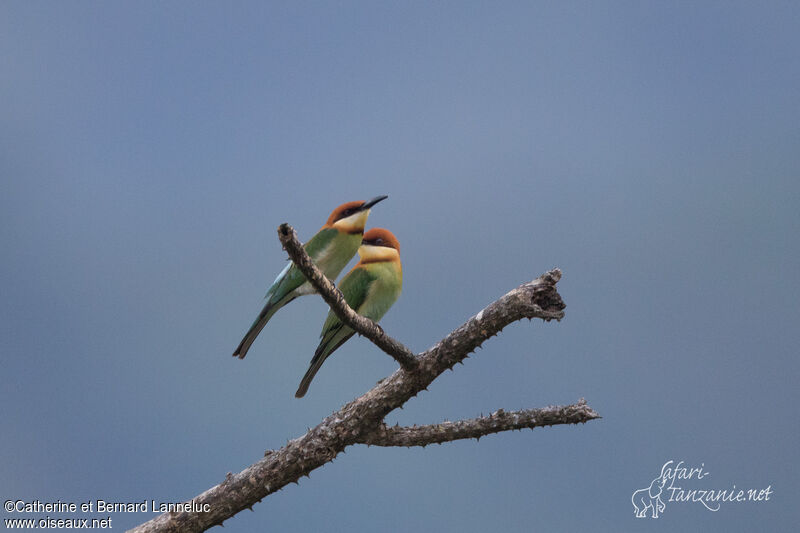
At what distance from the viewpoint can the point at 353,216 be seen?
6.42 meters

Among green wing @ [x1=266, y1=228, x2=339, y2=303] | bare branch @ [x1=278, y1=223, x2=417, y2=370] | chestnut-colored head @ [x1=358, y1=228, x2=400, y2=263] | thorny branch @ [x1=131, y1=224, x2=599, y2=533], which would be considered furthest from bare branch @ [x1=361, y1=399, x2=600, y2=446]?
chestnut-colored head @ [x1=358, y1=228, x2=400, y2=263]

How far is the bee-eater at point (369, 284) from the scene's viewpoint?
21.8 ft

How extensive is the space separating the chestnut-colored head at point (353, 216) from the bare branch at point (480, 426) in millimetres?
1756

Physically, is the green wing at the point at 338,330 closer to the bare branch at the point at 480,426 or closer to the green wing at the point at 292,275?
the green wing at the point at 292,275

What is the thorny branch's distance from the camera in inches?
219

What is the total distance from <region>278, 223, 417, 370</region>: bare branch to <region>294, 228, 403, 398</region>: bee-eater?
3.52 feet

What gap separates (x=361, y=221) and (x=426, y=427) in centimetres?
189

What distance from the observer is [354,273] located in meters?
6.77

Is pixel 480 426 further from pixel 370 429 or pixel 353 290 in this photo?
pixel 353 290

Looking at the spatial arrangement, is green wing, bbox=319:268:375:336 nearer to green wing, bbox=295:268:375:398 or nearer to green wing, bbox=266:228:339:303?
green wing, bbox=295:268:375:398

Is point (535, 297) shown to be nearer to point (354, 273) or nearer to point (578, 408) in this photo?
point (578, 408)

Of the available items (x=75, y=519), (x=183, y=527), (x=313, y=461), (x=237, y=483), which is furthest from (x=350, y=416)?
(x=75, y=519)

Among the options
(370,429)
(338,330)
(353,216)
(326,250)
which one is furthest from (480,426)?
(353,216)

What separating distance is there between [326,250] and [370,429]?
1614 mm
